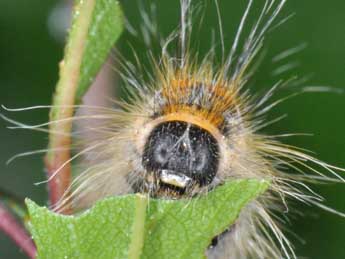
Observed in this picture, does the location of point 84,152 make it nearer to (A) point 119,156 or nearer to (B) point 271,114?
(A) point 119,156

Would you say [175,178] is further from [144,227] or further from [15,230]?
→ [15,230]

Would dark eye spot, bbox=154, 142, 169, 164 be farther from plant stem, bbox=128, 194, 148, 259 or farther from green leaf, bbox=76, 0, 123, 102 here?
green leaf, bbox=76, 0, 123, 102

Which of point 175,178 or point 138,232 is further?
point 175,178

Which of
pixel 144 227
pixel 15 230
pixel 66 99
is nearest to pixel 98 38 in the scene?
pixel 66 99

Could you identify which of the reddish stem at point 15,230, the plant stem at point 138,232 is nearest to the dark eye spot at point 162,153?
the plant stem at point 138,232

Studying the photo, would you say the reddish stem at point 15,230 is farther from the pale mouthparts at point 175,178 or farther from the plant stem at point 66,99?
the pale mouthparts at point 175,178

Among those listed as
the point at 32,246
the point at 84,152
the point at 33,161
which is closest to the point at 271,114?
the point at 33,161

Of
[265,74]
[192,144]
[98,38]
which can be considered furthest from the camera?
[265,74]
